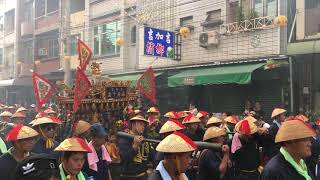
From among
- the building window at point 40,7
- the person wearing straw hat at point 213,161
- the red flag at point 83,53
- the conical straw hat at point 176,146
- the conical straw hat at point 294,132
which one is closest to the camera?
the conical straw hat at point 176,146

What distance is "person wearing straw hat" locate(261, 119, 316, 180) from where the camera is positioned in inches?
147

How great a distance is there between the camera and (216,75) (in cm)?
1530

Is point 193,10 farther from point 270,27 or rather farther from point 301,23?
point 301,23

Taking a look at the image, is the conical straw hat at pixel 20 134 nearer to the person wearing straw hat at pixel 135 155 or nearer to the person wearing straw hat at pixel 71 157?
the person wearing straw hat at pixel 71 157

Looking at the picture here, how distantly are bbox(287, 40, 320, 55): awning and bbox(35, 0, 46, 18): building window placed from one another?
22.8 meters

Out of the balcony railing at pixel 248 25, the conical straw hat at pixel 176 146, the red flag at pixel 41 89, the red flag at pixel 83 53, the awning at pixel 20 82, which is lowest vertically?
the conical straw hat at pixel 176 146

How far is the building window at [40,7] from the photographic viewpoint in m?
32.3

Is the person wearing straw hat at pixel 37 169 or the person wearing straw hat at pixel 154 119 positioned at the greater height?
the person wearing straw hat at pixel 37 169

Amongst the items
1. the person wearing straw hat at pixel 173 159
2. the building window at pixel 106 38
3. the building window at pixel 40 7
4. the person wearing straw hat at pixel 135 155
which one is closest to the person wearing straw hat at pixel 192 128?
the person wearing straw hat at pixel 135 155

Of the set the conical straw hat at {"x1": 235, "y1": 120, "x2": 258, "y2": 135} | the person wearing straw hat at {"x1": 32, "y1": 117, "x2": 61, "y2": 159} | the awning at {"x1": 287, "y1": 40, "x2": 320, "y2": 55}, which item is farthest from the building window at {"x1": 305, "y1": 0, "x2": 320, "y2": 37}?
the person wearing straw hat at {"x1": 32, "y1": 117, "x2": 61, "y2": 159}

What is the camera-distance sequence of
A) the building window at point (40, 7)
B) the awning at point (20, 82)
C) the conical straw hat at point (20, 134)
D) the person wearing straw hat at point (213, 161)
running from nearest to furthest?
1. the conical straw hat at point (20, 134)
2. the person wearing straw hat at point (213, 161)
3. the building window at point (40, 7)
4. the awning at point (20, 82)

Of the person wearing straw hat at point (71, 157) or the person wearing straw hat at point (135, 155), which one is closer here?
the person wearing straw hat at point (71, 157)

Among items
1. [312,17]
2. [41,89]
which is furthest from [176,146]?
[312,17]

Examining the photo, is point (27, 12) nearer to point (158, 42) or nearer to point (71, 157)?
point (158, 42)
